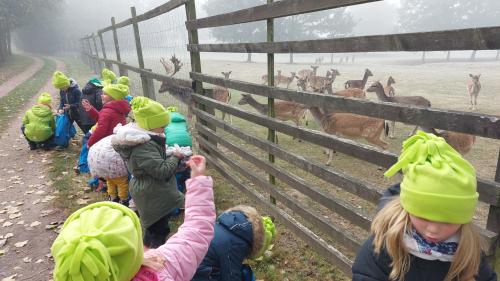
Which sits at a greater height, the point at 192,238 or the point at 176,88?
the point at 192,238

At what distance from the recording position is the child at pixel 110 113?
16.1ft

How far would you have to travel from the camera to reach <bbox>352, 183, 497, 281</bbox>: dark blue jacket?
1725 mm

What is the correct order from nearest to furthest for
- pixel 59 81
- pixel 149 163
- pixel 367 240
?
pixel 367 240 < pixel 149 163 < pixel 59 81

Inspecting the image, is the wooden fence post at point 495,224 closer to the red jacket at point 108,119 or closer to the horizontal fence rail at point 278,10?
the horizontal fence rail at point 278,10

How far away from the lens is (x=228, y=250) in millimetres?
2566

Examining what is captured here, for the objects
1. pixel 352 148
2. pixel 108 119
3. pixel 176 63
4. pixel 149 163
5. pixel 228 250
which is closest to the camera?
pixel 228 250

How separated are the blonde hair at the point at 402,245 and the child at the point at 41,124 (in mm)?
7507

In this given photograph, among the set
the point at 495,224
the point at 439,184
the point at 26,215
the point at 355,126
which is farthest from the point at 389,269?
the point at 355,126

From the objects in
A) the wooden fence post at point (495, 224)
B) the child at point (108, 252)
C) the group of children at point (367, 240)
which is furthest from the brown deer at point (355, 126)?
the child at point (108, 252)

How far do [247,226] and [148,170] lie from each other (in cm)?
123

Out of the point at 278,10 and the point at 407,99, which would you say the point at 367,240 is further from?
the point at 407,99

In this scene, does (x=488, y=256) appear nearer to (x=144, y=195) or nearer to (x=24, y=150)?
(x=144, y=195)

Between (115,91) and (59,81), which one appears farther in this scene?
(59,81)

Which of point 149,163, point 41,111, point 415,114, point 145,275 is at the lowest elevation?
point 41,111
